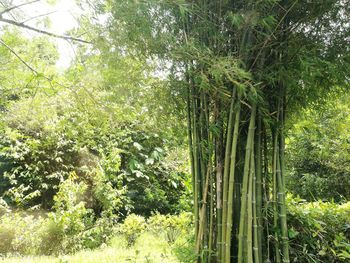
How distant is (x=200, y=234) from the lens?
1.61 metres

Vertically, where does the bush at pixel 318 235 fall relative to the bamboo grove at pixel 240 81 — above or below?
below

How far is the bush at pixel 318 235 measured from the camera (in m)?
1.77

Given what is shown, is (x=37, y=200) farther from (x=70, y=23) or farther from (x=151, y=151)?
(x=70, y=23)

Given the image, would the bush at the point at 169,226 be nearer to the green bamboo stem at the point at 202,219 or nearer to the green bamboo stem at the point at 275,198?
the green bamboo stem at the point at 202,219

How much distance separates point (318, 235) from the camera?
1.84 metres

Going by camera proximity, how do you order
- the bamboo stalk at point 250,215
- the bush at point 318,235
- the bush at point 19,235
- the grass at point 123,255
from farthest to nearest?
the bush at point 19,235 → the grass at point 123,255 → the bush at point 318,235 → the bamboo stalk at point 250,215

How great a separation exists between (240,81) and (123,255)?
2.59 metres

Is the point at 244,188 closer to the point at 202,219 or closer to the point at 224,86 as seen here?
the point at 202,219

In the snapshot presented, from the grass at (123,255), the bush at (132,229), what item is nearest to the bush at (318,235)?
the grass at (123,255)

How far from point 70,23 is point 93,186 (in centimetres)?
310

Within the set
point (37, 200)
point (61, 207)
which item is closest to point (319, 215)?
point (61, 207)

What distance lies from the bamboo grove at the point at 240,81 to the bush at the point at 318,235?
0.93 feet

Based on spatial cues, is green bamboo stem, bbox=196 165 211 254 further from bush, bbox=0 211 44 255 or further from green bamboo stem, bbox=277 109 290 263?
bush, bbox=0 211 44 255

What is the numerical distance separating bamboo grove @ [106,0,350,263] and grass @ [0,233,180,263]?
1.19 metres
